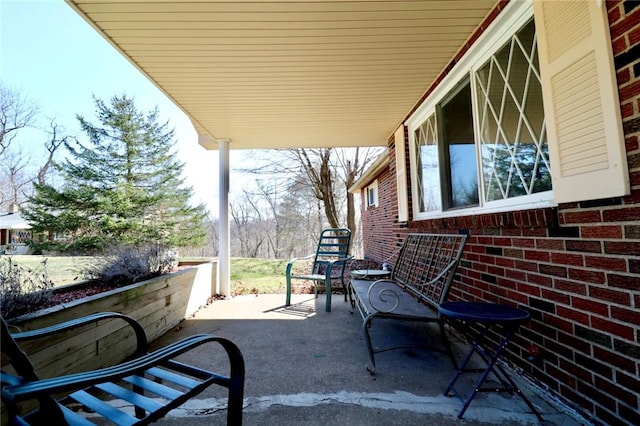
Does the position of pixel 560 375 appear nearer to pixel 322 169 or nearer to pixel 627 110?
pixel 627 110

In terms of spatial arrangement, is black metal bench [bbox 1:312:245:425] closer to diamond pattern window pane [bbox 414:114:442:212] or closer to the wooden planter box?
the wooden planter box

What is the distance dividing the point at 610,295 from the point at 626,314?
0.09m

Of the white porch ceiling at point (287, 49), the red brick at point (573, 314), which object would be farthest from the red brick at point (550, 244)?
the white porch ceiling at point (287, 49)

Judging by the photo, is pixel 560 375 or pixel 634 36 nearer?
pixel 634 36

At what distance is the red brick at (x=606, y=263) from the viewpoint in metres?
1.21

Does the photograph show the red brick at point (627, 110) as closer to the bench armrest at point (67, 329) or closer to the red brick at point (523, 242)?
the red brick at point (523, 242)

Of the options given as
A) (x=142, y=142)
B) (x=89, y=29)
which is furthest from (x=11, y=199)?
(x=89, y=29)

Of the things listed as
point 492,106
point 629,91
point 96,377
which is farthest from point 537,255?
point 96,377

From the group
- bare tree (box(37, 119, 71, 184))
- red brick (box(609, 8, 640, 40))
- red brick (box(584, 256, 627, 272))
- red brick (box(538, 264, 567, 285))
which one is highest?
bare tree (box(37, 119, 71, 184))

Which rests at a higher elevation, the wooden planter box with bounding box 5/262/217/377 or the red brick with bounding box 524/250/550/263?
the red brick with bounding box 524/250/550/263

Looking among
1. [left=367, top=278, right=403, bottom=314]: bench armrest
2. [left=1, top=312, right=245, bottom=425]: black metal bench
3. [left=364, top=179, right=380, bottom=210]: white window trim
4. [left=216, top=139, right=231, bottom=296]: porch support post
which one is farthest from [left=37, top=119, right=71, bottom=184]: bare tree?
Answer: [left=367, top=278, right=403, bottom=314]: bench armrest

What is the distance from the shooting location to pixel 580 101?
1.37 m

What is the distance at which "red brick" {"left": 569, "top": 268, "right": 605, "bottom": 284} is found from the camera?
51.5 inches

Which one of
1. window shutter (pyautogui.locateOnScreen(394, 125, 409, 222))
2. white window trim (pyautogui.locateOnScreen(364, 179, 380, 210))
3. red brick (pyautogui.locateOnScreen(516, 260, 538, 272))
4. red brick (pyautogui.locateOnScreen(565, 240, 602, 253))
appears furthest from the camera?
white window trim (pyautogui.locateOnScreen(364, 179, 380, 210))
